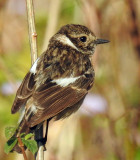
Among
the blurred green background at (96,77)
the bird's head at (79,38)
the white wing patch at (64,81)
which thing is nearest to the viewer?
the white wing patch at (64,81)

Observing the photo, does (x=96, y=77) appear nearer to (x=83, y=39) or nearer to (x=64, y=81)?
(x=83, y=39)

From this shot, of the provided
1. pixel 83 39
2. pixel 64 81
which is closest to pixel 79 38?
pixel 83 39

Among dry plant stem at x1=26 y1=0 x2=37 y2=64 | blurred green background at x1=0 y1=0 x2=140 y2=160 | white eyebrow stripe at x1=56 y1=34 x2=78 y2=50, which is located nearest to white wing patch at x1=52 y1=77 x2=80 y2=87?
dry plant stem at x1=26 y1=0 x2=37 y2=64

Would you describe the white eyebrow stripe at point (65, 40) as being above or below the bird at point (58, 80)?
above

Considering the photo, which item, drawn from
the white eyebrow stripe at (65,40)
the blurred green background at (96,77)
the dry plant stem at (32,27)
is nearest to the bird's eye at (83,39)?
the white eyebrow stripe at (65,40)

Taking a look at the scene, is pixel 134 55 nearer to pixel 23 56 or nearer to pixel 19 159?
pixel 23 56

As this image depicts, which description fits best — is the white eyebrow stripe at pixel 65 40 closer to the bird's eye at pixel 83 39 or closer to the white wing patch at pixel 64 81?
the bird's eye at pixel 83 39
